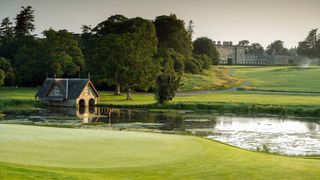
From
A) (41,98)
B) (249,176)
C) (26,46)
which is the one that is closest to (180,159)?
(249,176)

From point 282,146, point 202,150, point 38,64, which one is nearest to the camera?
point 202,150

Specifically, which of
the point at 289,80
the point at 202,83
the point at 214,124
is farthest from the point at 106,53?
the point at 289,80

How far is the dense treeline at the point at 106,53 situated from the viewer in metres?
84.1

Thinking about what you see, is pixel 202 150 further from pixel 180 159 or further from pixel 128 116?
pixel 128 116

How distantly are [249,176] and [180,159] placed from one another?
3811 millimetres

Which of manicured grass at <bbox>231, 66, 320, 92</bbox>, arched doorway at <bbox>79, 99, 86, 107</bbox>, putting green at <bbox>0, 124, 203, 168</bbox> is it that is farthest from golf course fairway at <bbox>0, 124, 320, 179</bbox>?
manicured grass at <bbox>231, 66, 320, 92</bbox>

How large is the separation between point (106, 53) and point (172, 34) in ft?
155

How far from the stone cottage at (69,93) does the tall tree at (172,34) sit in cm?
5321

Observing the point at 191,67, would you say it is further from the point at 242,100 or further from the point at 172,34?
the point at 242,100

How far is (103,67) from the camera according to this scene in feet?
279

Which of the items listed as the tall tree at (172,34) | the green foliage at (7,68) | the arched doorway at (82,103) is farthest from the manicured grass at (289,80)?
the green foliage at (7,68)

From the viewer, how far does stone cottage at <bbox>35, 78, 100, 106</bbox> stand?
75.6m

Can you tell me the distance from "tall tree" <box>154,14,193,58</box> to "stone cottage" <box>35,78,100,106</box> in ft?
175

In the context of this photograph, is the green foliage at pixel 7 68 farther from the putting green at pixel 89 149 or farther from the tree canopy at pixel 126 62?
the putting green at pixel 89 149
